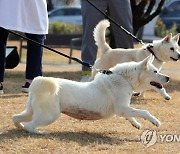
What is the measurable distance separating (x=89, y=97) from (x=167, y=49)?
2393mm

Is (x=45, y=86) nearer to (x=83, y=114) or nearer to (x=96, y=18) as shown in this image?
(x=83, y=114)

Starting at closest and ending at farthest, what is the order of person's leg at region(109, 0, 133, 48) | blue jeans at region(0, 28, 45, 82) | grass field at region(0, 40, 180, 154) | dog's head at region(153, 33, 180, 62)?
grass field at region(0, 40, 180, 154) → blue jeans at region(0, 28, 45, 82) → dog's head at region(153, 33, 180, 62) → person's leg at region(109, 0, 133, 48)

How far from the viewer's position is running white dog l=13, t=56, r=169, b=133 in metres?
3.76

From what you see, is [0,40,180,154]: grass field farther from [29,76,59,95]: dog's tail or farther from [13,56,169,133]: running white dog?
[29,76,59,95]: dog's tail

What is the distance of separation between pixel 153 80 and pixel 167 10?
17964 millimetres

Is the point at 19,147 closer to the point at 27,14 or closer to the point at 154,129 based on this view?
the point at 154,129

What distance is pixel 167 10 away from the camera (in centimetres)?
2167

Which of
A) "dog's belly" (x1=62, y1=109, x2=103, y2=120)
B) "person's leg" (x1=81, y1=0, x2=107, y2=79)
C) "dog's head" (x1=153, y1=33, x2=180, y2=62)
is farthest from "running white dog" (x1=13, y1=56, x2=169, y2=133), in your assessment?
"person's leg" (x1=81, y1=0, x2=107, y2=79)

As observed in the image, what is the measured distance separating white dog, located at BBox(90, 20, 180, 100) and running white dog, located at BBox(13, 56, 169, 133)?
181 cm

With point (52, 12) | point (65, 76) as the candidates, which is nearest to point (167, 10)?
point (52, 12)

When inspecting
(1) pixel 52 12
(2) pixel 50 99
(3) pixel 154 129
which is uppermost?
(2) pixel 50 99

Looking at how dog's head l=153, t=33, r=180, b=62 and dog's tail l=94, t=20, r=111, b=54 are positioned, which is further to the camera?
dog's head l=153, t=33, r=180, b=62

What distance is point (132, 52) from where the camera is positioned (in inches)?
235

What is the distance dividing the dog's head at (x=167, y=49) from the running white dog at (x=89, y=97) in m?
1.93
